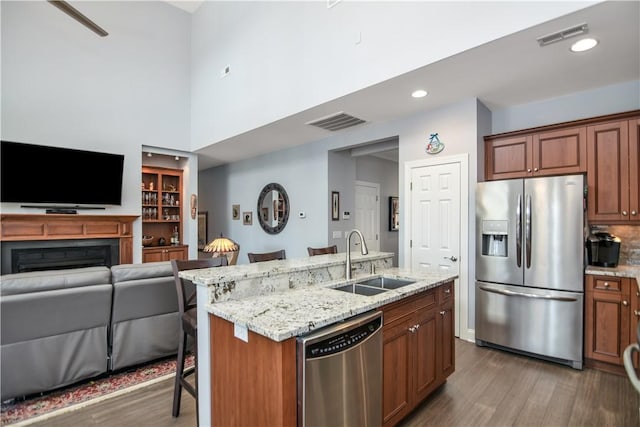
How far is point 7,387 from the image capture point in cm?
234

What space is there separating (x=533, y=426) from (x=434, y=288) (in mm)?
1094

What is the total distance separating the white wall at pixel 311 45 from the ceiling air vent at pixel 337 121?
18.2 inches

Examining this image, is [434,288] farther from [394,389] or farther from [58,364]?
[58,364]

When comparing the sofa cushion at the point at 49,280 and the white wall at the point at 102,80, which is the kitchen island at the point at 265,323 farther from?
the white wall at the point at 102,80

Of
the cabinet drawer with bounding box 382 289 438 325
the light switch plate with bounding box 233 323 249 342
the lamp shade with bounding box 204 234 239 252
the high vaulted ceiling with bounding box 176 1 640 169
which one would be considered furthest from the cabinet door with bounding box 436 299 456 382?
the lamp shade with bounding box 204 234 239 252

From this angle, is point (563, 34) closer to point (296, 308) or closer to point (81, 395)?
point (296, 308)

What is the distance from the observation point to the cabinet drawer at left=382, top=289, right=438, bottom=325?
2016 mm

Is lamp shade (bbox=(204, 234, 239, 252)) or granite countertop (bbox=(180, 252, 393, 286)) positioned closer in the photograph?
granite countertop (bbox=(180, 252, 393, 286))

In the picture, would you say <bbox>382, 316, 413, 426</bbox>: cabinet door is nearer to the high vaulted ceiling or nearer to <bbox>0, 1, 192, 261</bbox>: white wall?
the high vaulted ceiling

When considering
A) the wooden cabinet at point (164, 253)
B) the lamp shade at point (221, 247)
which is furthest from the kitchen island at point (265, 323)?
the wooden cabinet at point (164, 253)

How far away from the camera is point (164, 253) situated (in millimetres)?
6555

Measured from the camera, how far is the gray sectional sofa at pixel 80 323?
2346 millimetres

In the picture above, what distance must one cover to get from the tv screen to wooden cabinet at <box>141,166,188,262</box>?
1.11 m

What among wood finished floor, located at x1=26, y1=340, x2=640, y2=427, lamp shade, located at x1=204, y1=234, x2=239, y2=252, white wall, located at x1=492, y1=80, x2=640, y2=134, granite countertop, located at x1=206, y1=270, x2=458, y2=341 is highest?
white wall, located at x1=492, y1=80, x2=640, y2=134
